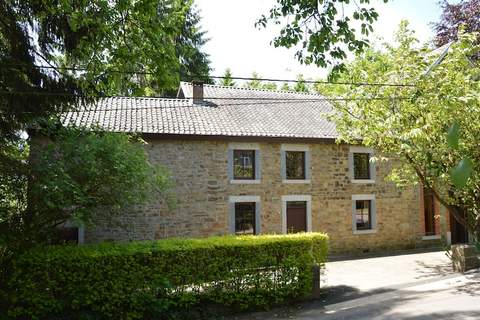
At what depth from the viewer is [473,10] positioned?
66.1ft

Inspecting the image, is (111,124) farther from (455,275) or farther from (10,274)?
(455,275)

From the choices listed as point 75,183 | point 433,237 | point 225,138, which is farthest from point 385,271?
point 75,183

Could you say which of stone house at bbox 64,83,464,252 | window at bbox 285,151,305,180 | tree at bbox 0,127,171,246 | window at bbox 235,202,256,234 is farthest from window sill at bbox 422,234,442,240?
tree at bbox 0,127,171,246

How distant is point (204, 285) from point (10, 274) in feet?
13.5

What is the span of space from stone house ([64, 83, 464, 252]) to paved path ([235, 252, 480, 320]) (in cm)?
339

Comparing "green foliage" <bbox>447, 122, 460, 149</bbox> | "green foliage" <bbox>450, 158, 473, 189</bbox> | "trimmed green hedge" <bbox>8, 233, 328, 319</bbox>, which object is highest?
"green foliage" <bbox>447, 122, 460, 149</bbox>

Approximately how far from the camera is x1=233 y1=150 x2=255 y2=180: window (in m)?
17.3

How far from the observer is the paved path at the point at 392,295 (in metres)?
9.41

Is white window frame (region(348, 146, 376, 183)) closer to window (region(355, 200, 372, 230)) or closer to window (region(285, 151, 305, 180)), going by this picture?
window (region(355, 200, 372, 230))

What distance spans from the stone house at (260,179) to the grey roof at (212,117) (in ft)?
0.15

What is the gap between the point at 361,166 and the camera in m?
19.7

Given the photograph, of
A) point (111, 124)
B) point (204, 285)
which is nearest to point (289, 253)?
point (204, 285)

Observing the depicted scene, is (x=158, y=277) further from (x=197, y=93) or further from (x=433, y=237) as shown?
(x=433, y=237)

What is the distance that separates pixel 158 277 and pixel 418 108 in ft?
28.5
